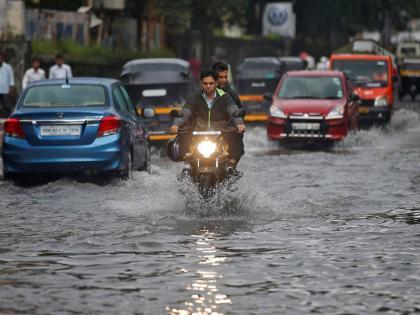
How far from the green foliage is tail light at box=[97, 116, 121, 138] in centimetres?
2041

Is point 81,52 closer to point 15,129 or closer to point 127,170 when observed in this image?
point 127,170

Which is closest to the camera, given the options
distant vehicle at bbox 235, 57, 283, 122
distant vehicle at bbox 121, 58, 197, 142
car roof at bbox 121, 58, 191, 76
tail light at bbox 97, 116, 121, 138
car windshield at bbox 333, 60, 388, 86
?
tail light at bbox 97, 116, 121, 138

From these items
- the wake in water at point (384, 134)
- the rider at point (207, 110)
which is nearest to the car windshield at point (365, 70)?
the wake in water at point (384, 134)

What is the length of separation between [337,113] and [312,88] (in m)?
1.56

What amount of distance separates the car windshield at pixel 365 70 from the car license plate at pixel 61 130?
17.3m

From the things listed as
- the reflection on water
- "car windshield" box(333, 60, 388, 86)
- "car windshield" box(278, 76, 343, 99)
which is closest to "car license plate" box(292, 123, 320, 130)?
"car windshield" box(278, 76, 343, 99)

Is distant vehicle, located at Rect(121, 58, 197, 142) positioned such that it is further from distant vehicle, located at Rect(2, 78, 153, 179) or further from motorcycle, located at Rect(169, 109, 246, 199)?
motorcycle, located at Rect(169, 109, 246, 199)

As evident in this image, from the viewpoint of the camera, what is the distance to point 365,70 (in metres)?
35.0

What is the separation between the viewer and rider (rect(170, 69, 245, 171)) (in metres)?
14.6

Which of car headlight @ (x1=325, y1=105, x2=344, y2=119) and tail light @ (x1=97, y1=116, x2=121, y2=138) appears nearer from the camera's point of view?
tail light @ (x1=97, y1=116, x2=121, y2=138)

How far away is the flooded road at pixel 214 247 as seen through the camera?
906 cm

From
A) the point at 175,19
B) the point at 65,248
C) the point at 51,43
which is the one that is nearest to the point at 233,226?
the point at 65,248

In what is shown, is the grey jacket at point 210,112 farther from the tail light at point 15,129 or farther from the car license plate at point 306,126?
the car license plate at point 306,126

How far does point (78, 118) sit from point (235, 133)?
308 cm
